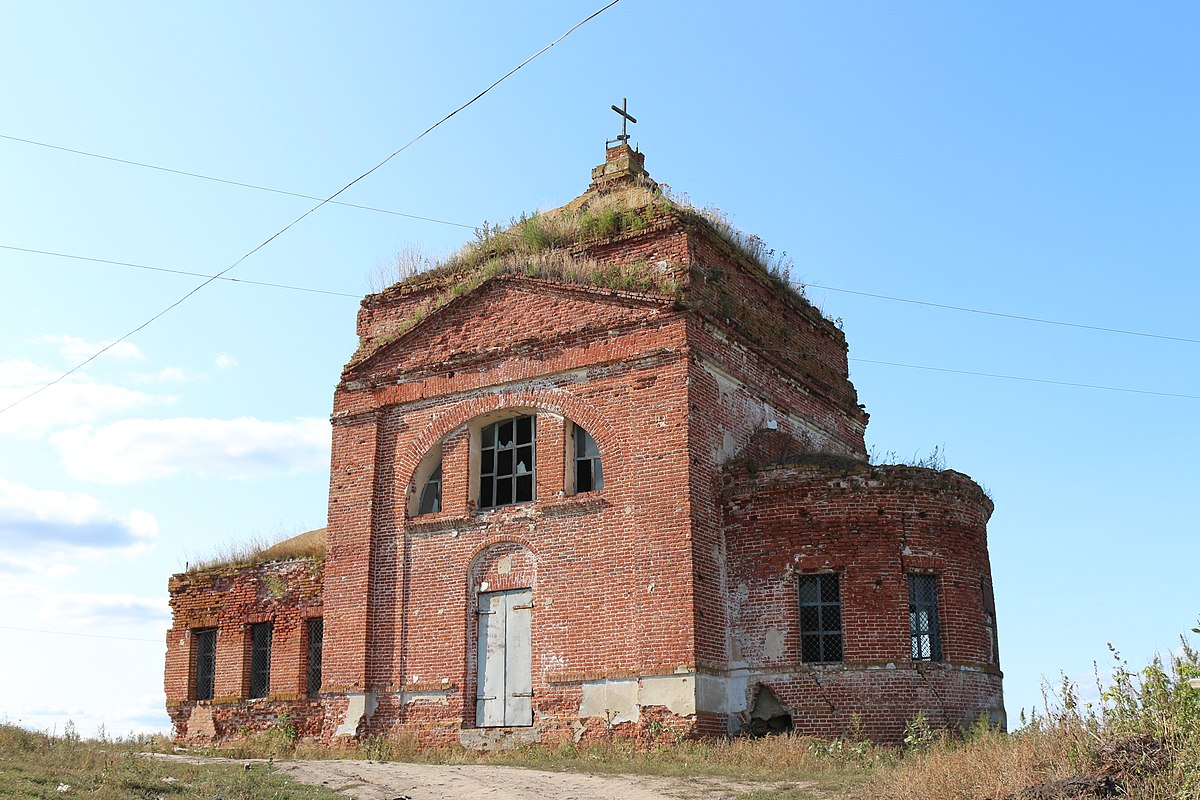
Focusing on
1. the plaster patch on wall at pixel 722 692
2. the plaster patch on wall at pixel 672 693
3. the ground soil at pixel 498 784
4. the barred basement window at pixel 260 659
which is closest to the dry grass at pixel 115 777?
the ground soil at pixel 498 784

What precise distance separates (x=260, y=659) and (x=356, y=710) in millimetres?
3366

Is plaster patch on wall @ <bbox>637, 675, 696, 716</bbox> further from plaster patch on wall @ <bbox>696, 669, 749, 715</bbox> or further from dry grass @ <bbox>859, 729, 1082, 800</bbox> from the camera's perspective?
dry grass @ <bbox>859, 729, 1082, 800</bbox>

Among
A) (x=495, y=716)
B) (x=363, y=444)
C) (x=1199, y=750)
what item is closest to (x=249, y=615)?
(x=363, y=444)

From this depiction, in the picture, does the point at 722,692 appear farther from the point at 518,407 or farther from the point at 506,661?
the point at 518,407

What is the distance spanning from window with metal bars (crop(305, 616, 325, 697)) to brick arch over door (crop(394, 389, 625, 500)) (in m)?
3.10

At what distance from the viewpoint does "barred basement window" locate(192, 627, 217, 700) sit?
69.1 feet

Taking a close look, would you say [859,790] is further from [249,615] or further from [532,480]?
[249,615]

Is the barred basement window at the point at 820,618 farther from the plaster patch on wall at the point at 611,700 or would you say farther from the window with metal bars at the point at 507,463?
the window with metal bars at the point at 507,463

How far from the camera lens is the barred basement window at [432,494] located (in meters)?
18.8

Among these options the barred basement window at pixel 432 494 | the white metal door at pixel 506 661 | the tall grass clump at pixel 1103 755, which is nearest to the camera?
the tall grass clump at pixel 1103 755

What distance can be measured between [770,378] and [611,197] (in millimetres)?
4210

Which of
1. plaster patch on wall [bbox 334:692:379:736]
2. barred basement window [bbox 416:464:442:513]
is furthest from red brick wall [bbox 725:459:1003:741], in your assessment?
plaster patch on wall [bbox 334:692:379:736]

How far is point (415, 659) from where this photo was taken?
58.4 feet

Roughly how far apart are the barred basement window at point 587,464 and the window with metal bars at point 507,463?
806 millimetres
